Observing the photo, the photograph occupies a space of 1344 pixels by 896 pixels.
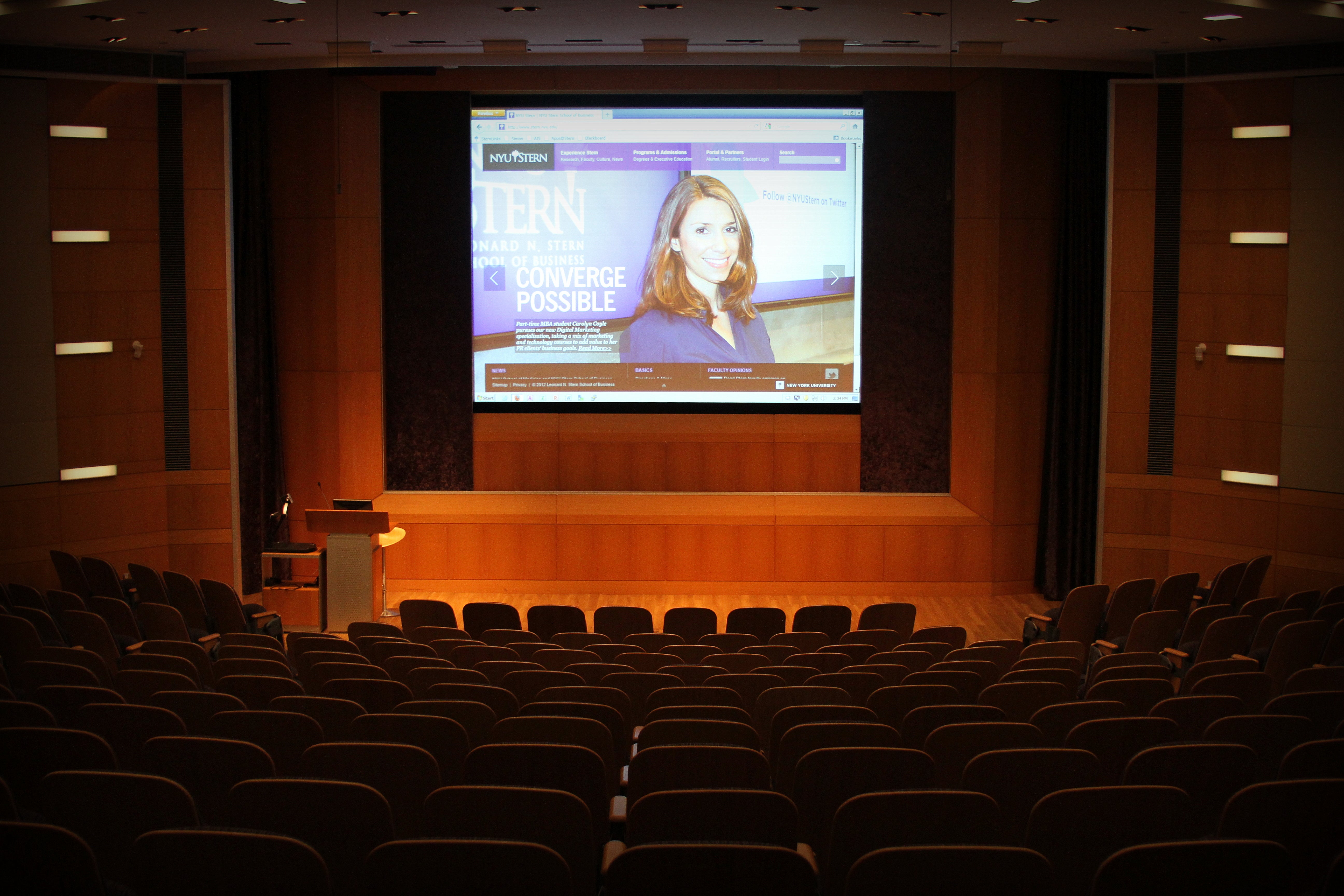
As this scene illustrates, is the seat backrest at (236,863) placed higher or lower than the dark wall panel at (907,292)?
lower

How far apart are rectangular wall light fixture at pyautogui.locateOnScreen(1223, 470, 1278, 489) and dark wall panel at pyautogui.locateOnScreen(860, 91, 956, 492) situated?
2.46 meters

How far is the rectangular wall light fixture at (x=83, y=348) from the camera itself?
9.24 meters

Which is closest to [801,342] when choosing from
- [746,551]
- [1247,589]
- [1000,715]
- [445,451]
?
[746,551]

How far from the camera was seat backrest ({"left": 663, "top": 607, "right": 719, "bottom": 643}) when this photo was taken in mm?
7199

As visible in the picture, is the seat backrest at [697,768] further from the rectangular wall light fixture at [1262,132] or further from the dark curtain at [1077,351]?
the rectangular wall light fixture at [1262,132]

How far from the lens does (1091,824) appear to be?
2.92 m

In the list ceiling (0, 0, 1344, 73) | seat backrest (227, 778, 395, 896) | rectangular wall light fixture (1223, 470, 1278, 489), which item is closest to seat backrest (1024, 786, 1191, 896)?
seat backrest (227, 778, 395, 896)

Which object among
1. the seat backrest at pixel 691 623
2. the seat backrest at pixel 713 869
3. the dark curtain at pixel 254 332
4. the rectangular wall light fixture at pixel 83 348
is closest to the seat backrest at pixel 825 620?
the seat backrest at pixel 691 623

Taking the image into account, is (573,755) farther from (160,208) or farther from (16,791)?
(160,208)

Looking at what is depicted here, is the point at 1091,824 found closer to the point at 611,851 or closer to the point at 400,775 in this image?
the point at 611,851

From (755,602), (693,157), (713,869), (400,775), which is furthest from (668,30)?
(713,869)

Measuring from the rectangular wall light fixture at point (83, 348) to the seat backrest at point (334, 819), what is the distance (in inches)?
304

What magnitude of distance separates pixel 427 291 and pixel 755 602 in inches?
172

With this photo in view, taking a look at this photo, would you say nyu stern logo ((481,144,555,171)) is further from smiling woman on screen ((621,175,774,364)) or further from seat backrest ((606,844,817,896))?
seat backrest ((606,844,817,896))
